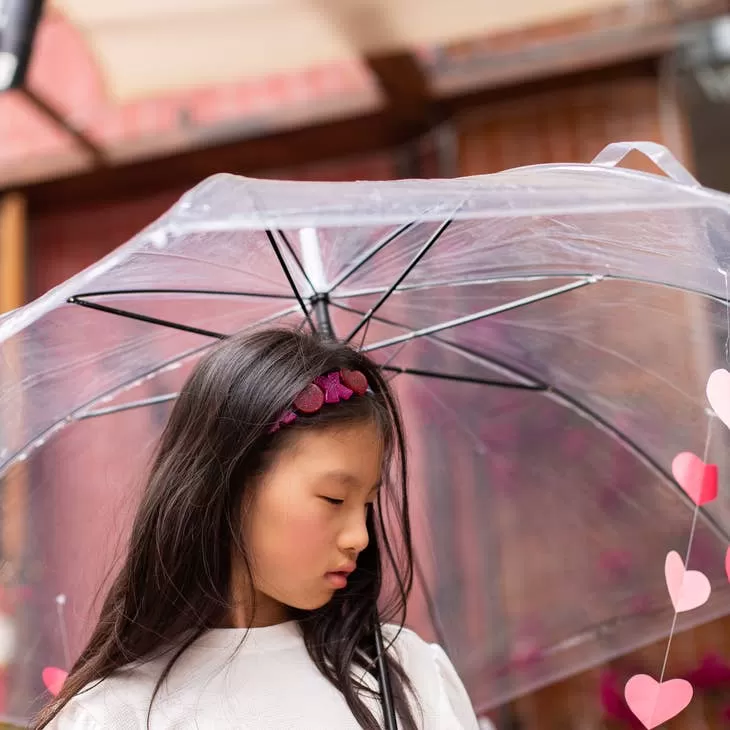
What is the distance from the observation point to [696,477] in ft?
6.41

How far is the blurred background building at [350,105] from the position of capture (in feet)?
10.3

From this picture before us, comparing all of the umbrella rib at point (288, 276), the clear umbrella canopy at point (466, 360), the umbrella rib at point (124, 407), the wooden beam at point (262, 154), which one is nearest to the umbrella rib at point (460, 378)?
the clear umbrella canopy at point (466, 360)

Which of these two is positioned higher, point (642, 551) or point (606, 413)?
point (606, 413)

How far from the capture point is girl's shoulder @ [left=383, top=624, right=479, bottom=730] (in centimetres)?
173

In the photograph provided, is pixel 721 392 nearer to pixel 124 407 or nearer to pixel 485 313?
pixel 485 313

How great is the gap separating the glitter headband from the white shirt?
37 centimetres

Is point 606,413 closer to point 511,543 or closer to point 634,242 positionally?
point 634,242

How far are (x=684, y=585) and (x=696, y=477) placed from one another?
0.76ft

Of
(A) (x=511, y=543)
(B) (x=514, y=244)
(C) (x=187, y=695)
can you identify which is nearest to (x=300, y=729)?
(C) (x=187, y=695)

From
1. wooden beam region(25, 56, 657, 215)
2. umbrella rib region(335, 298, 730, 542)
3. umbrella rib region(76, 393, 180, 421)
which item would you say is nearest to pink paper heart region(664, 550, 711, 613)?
umbrella rib region(335, 298, 730, 542)

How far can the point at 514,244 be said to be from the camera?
5.41ft

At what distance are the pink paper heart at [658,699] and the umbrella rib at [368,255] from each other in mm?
860

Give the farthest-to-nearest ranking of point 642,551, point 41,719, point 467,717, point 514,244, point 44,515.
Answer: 1. point 642,551
2. point 44,515
3. point 467,717
4. point 514,244
5. point 41,719

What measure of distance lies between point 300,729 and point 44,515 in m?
0.91
